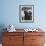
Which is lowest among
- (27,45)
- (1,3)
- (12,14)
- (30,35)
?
(27,45)

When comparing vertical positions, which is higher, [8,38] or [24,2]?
[24,2]

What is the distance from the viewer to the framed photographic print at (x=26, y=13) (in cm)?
412

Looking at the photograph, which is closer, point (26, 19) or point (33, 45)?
Result: point (33, 45)

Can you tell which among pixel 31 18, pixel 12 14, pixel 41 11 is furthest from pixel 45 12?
pixel 12 14

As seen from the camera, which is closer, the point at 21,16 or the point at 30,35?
the point at 30,35

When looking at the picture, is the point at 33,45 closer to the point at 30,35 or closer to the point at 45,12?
the point at 30,35

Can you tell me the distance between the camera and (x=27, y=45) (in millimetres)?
3680

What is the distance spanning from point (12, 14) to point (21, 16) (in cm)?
30

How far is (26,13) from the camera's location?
13.6 ft

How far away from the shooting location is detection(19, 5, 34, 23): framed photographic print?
4117 mm

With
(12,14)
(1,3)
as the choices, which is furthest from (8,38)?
(1,3)

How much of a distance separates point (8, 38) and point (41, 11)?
141cm

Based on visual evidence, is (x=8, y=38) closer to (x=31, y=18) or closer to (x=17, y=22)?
(x=17, y=22)

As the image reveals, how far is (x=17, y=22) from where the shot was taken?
164 inches
